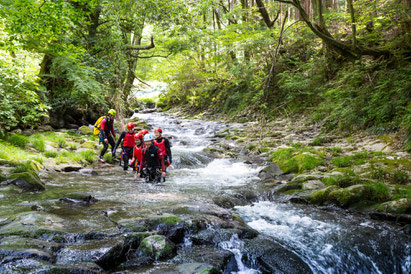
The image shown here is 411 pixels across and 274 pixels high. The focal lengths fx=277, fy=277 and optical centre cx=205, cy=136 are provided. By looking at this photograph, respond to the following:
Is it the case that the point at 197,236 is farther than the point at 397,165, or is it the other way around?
the point at 397,165

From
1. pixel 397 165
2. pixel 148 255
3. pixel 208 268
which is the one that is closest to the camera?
pixel 208 268

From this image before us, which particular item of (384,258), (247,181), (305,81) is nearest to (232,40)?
(305,81)

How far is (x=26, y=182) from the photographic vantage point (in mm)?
6582

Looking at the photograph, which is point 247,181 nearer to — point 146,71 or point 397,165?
point 397,165

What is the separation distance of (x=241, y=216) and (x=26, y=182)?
16.8 feet

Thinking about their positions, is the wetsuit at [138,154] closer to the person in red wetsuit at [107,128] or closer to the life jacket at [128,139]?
the life jacket at [128,139]

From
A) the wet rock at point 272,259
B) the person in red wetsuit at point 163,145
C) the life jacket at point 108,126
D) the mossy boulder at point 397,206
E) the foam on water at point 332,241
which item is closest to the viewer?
the wet rock at point 272,259

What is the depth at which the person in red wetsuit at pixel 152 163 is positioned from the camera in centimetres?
787

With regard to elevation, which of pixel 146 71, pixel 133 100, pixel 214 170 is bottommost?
pixel 214 170

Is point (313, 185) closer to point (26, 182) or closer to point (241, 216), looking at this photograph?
point (241, 216)

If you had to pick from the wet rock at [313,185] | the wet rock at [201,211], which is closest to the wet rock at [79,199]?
the wet rock at [201,211]

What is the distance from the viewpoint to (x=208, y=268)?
11.4 feet

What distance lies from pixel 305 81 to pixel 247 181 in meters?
7.36

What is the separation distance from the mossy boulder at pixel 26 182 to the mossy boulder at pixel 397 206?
24.8 ft
